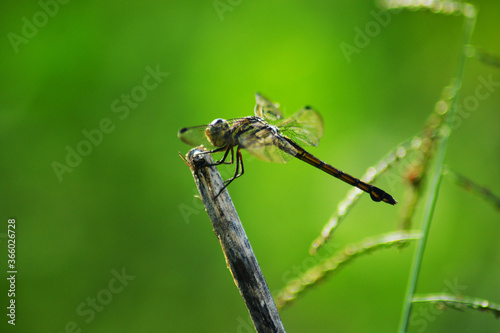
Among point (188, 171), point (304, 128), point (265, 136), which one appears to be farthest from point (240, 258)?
point (188, 171)

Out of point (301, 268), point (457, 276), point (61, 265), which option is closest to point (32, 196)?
point (61, 265)

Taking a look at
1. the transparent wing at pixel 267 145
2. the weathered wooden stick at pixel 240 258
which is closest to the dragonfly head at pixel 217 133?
the transparent wing at pixel 267 145

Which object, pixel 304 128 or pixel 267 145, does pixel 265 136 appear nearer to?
pixel 267 145

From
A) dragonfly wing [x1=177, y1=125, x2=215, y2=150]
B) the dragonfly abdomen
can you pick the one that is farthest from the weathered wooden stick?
the dragonfly abdomen

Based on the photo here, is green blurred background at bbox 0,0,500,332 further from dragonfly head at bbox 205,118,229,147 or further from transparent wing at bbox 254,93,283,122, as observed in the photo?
dragonfly head at bbox 205,118,229,147

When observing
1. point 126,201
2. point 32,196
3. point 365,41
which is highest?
point 365,41

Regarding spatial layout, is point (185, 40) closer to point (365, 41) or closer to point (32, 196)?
point (365, 41)
